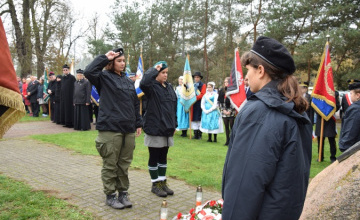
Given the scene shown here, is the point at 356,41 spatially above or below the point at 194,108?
above

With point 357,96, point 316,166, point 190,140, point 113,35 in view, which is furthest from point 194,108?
point 113,35

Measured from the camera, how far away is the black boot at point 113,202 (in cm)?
422

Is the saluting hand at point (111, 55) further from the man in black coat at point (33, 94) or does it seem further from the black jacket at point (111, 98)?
the man in black coat at point (33, 94)

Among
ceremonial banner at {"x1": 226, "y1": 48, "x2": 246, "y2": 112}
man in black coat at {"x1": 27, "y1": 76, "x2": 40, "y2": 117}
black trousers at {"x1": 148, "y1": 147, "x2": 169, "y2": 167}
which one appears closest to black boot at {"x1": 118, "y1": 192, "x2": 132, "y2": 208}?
black trousers at {"x1": 148, "y1": 147, "x2": 169, "y2": 167}

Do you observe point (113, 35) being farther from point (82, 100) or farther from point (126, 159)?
point (126, 159)

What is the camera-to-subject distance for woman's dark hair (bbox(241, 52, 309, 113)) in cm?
182

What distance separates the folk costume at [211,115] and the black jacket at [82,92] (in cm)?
452

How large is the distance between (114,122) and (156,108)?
0.81 meters

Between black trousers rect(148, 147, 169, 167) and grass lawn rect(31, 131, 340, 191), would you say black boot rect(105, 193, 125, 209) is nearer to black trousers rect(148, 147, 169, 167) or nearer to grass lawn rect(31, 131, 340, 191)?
black trousers rect(148, 147, 169, 167)

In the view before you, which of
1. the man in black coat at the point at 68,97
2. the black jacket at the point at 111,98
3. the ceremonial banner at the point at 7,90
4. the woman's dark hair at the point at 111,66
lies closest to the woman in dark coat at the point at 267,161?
the ceremonial banner at the point at 7,90

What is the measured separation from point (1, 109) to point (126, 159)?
234cm

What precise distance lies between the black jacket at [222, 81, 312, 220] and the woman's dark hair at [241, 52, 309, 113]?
86mm

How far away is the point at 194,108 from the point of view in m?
11.7

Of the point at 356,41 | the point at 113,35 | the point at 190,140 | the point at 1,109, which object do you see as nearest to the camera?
the point at 1,109
